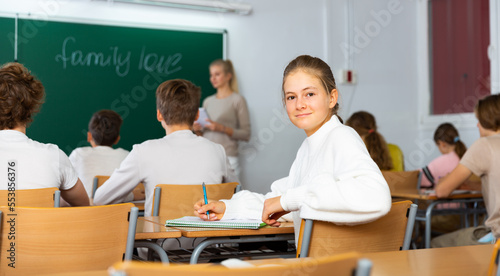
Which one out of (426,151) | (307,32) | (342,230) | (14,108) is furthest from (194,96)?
(426,151)

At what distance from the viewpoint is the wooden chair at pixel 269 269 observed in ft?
2.31

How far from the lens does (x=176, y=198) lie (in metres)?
Result: 2.31

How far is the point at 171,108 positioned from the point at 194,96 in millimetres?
136

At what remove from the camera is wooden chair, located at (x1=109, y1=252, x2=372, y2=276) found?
2.31 feet

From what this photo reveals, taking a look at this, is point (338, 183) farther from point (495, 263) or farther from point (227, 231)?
point (495, 263)

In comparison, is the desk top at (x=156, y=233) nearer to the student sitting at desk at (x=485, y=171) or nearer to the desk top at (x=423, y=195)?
the student sitting at desk at (x=485, y=171)

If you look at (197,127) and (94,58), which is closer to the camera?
(197,127)

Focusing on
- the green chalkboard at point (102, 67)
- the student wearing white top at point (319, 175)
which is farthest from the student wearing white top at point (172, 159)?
the green chalkboard at point (102, 67)

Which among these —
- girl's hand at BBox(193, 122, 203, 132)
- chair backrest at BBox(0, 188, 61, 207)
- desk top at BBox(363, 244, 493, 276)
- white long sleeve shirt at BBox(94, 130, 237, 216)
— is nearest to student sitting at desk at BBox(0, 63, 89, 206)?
chair backrest at BBox(0, 188, 61, 207)

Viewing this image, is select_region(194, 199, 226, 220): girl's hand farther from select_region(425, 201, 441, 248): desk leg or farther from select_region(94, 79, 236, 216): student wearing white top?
select_region(425, 201, 441, 248): desk leg

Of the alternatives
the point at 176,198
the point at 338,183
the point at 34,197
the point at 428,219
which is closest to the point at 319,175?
the point at 338,183

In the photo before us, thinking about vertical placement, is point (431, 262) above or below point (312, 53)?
below

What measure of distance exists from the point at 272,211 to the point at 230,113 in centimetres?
360

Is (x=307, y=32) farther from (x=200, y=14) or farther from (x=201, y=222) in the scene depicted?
(x=201, y=222)
